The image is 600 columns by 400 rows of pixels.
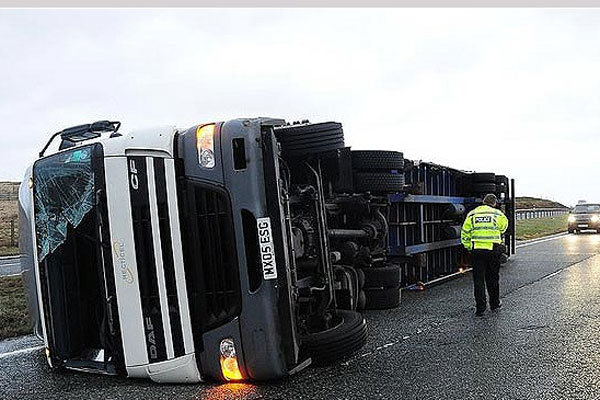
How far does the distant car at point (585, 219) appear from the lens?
92.4 feet

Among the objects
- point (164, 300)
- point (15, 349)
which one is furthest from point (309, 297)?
point (15, 349)

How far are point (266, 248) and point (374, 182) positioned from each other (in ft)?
11.1

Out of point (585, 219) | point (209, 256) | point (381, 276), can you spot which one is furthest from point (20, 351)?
point (585, 219)

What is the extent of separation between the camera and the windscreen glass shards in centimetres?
425

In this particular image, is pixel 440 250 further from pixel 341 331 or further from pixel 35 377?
pixel 35 377

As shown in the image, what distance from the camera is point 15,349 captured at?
5.88 metres

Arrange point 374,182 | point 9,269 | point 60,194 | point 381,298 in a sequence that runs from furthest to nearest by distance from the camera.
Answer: point 9,269
point 381,298
point 374,182
point 60,194

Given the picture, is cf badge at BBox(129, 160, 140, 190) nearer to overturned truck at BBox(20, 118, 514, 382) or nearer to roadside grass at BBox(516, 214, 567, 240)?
overturned truck at BBox(20, 118, 514, 382)

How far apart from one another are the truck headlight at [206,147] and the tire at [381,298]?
366cm

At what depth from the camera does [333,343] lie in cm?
462

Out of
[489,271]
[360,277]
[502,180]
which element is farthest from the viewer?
[502,180]

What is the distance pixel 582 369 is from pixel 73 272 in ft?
12.9

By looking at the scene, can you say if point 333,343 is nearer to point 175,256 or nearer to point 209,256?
point 209,256

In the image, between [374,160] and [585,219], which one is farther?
[585,219]
